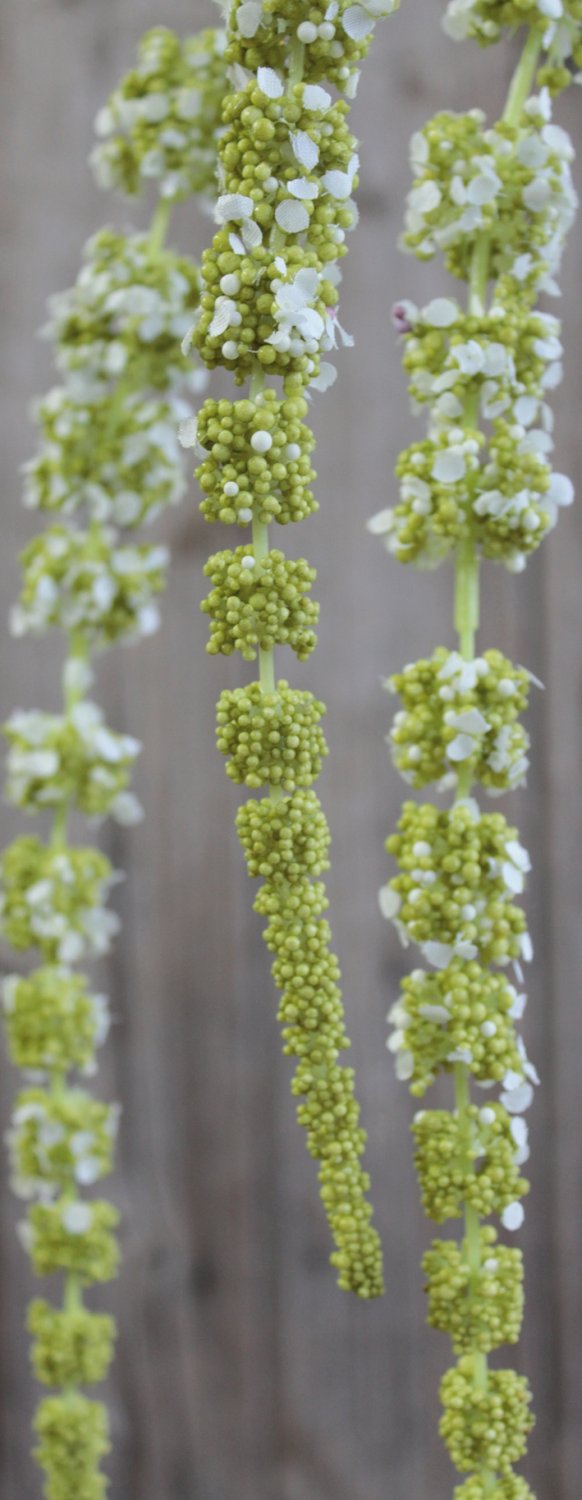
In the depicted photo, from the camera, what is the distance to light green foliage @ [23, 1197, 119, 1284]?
0.56 meters

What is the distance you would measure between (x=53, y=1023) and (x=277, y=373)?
302mm

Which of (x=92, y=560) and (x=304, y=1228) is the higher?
(x=92, y=560)

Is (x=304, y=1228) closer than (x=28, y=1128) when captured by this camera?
No

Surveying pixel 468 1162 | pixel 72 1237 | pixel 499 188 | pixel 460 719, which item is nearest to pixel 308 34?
pixel 499 188

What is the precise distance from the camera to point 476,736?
396 mm

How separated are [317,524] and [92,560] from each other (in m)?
0.24

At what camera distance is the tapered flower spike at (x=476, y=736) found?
1.30 feet

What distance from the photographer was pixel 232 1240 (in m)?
0.79

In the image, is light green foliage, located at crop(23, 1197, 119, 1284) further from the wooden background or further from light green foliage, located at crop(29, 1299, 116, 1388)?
the wooden background

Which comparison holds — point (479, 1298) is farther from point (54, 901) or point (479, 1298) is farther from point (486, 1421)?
point (54, 901)

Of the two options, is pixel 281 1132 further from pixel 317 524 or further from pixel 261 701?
pixel 261 701

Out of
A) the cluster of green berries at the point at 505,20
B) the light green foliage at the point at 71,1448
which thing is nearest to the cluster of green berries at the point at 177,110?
the cluster of green berries at the point at 505,20

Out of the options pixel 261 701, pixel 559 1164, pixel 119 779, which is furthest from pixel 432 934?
pixel 559 1164

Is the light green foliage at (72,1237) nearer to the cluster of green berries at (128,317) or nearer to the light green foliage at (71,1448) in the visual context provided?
the light green foliage at (71,1448)
